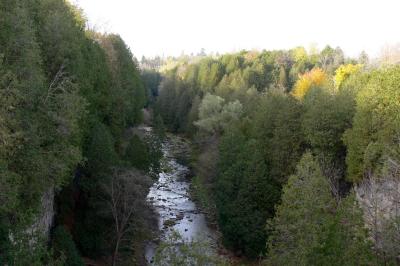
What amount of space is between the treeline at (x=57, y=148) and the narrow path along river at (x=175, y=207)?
403cm

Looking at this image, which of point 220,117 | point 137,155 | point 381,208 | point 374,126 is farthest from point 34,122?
point 220,117

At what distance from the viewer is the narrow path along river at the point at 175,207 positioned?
33.5 meters

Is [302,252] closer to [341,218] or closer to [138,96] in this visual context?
[341,218]

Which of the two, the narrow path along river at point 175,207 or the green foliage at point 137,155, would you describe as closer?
the narrow path along river at point 175,207

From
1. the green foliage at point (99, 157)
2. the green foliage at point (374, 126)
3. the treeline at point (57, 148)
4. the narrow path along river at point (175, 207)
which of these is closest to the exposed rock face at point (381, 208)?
the green foliage at point (374, 126)

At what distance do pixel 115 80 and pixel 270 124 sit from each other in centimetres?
1894

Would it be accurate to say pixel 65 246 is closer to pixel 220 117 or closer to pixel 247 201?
pixel 247 201

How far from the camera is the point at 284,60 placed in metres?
90.2

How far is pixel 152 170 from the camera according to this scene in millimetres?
40750

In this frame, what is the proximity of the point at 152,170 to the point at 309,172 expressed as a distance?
22.3m

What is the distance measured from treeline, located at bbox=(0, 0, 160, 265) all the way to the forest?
7 centimetres

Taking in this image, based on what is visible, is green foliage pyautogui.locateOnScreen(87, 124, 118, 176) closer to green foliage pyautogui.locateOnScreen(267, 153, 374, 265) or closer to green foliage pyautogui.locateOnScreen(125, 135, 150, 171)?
green foliage pyautogui.locateOnScreen(125, 135, 150, 171)

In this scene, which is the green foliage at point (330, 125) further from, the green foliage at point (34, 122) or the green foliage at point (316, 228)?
the green foliage at point (34, 122)

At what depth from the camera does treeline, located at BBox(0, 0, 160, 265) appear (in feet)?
47.9
